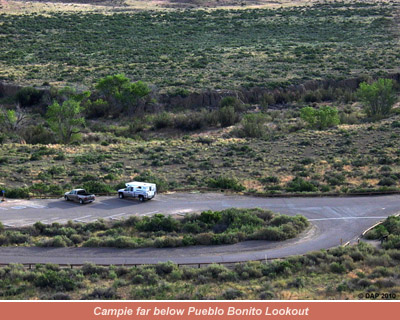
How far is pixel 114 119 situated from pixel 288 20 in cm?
5475

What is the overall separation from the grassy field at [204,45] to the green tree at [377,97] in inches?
540

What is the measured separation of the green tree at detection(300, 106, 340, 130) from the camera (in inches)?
2243

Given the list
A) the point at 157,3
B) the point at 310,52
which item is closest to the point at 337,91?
the point at 310,52

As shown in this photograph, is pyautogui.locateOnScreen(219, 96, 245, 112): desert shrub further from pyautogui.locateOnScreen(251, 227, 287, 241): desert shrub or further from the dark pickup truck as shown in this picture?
pyautogui.locateOnScreen(251, 227, 287, 241): desert shrub

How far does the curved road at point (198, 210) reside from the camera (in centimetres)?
2519

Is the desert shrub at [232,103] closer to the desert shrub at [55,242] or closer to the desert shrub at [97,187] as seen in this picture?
the desert shrub at [97,187]

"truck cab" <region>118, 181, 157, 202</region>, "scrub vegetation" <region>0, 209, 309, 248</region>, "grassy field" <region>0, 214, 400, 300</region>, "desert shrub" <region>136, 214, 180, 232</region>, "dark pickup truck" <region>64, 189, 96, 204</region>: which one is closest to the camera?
"grassy field" <region>0, 214, 400, 300</region>

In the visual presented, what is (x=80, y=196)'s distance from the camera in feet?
108

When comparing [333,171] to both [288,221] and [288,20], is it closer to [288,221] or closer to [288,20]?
[288,221]

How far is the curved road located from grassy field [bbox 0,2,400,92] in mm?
39421

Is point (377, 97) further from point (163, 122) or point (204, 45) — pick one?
point (204, 45)

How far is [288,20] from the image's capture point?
11081cm

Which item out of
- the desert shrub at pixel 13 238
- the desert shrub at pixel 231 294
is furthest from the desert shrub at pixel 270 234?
the desert shrub at pixel 13 238

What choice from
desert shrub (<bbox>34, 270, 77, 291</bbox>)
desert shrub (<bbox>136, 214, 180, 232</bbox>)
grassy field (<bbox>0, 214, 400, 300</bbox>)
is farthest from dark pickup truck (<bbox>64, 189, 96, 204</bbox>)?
desert shrub (<bbox>34, 270, 77, 291</bbox>)
